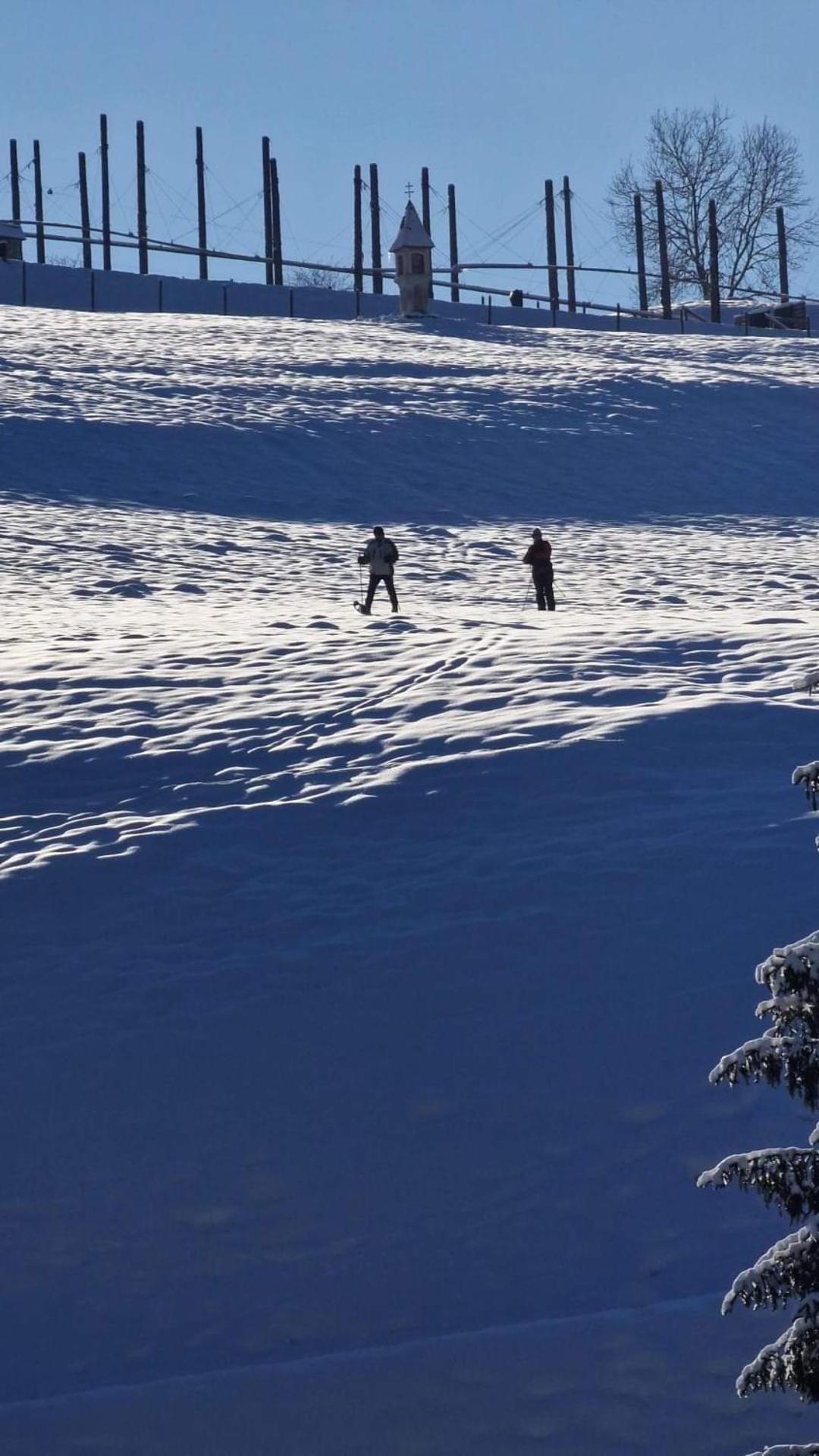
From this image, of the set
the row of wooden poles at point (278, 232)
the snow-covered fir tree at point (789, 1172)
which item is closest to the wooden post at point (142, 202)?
the row of wooden poles at point (278, 232)

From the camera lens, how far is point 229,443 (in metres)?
30.7

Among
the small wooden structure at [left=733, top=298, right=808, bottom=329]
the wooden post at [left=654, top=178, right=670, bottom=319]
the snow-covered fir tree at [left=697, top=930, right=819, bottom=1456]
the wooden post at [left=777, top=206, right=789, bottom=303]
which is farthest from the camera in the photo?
the wooden post at [left=777, top=206, right=789, bottom=303]

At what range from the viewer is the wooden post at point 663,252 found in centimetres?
5809

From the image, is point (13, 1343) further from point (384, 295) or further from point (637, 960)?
point (384, 295)

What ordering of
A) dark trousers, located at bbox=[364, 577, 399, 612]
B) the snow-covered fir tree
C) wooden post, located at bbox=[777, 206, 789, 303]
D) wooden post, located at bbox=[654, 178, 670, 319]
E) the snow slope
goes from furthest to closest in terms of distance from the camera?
wooden post, located at bbox=[777, 206, 789, 303] → wooden post, located at bbox=[654, 178, 670, 319] → dark trousers, located at bbox=[364, 577, 399, 612] → the snow slope → the snow-covered fir tree

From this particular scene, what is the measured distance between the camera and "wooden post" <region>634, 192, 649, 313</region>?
6444 centimetres

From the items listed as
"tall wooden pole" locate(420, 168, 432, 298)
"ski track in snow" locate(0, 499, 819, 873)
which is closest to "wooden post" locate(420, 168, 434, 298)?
"tall wooden pole" locate(420, 168, 432, 298)

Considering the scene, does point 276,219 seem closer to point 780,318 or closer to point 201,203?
point 201,203

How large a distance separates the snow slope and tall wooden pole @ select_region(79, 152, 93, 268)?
1679 inches

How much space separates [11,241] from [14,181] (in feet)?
23.1

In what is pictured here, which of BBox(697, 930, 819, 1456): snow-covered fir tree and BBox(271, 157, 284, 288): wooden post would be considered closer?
BBox(697, 930, 819, 1456): snow-covered fir tree

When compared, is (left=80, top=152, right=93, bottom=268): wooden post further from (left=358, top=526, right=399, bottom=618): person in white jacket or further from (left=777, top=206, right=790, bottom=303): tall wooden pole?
(left=358, top=526, right=399, bottom=618): person in white jacket

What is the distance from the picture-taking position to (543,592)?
20.2 meters

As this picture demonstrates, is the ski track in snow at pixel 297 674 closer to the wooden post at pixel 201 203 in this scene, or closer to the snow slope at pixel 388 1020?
the snow slope at pixel 388 1020
